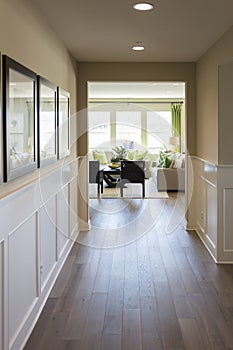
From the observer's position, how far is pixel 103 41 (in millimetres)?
4520

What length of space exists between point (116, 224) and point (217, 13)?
358cm

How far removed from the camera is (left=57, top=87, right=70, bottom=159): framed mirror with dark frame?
4258 millimetres

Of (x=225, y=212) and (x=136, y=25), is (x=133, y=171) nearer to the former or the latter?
(x=225, y=212)

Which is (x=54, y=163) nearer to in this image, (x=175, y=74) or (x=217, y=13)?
(x=217, y=13)

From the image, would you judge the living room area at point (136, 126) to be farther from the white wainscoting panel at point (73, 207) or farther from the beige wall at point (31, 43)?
the beige wall at point (31, 43)

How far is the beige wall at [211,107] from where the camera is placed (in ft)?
14.2

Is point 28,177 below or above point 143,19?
below

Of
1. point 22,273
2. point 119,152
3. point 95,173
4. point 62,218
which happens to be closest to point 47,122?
point 62,218

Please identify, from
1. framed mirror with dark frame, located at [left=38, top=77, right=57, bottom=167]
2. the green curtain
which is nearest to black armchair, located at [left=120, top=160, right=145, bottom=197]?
the green curtain

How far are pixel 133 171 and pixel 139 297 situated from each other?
5.71m

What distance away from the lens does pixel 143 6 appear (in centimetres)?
330

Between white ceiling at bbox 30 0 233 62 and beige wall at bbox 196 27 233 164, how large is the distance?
0.12 m

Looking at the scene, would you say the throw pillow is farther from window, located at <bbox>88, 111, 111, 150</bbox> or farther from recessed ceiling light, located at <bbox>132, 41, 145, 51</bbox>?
recessed ceiling light, located at <bbox>132, 41, 145, 51</bbox>

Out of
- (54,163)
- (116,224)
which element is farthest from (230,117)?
(116,224)
